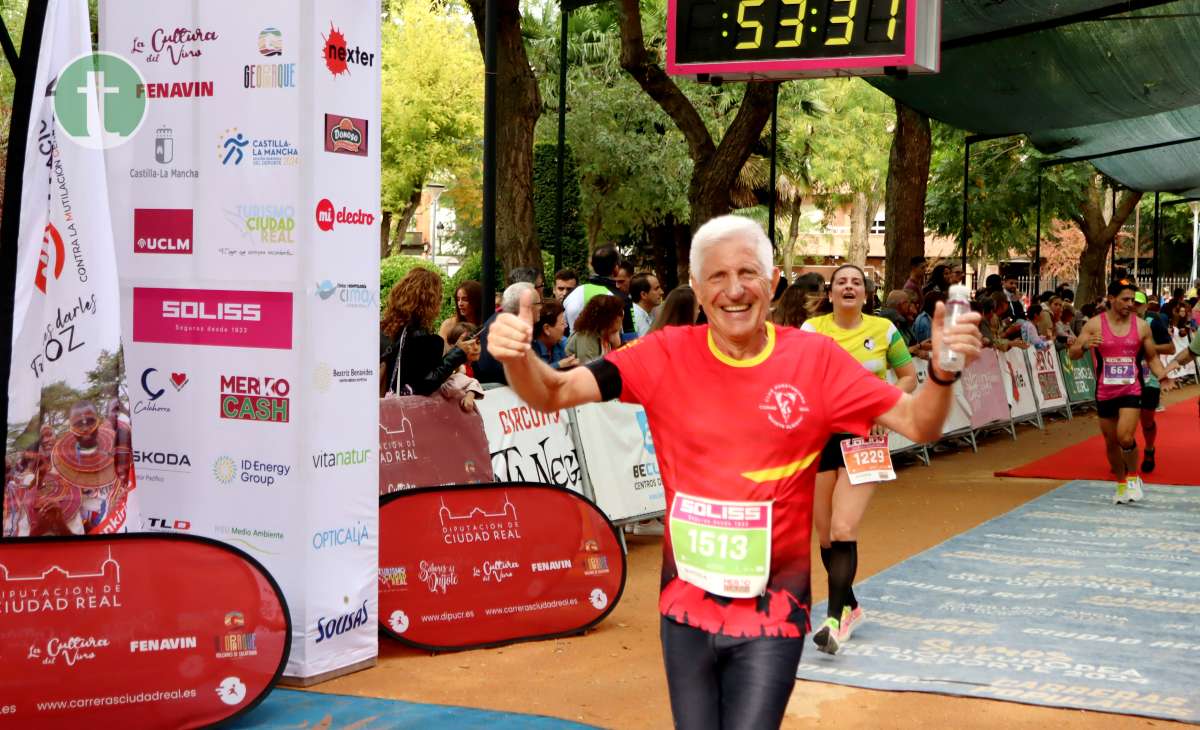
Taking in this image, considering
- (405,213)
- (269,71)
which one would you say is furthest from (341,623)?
(405,213)

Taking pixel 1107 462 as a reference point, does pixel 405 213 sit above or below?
above

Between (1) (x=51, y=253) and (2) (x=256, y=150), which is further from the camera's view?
(2) (x=256, y=150)

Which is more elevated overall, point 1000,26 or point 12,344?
point 1000,26

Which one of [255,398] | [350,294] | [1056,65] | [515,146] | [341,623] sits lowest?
[341,623]

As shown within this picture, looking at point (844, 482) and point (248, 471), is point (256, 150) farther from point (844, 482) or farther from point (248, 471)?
point (844, 482)

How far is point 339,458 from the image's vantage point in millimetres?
7395

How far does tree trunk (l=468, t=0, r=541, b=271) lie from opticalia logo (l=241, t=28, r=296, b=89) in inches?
378

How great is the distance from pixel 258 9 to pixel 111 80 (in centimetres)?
93

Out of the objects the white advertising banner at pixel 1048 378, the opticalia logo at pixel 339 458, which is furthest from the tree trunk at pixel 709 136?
the opticalia logo at pixel 339 458

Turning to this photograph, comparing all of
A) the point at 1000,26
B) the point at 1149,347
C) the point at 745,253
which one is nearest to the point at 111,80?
the point at 745,253

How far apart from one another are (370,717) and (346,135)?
276 centimetres

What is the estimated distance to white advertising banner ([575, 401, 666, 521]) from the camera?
11.0m

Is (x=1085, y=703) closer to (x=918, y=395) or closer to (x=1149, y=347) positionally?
(x=918, y=395)

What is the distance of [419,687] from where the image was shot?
23.9 ft
